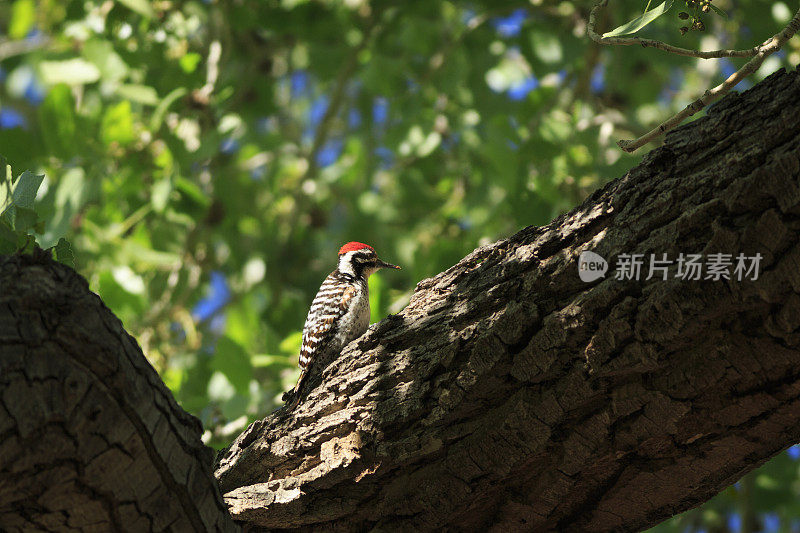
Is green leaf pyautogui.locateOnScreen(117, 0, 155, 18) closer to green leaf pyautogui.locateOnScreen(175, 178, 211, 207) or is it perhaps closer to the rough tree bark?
green leaf pyautogui.locateOnScreen(175, 178, 211, 207)

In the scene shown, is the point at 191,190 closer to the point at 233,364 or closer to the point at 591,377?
the point at 233,364

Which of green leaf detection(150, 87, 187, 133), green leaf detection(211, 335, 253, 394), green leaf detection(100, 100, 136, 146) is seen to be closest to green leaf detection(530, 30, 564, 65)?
green leaf detection(150, 87, 187, 133)

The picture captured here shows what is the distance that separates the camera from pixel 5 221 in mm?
2102

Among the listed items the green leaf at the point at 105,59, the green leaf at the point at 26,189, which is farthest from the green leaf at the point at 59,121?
the green leaf at the point at 26,189

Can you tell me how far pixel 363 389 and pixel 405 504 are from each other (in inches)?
14.7

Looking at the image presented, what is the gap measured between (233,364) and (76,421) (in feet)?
5.72

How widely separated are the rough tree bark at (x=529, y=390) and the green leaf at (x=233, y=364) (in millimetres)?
1232

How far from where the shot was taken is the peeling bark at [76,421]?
166 cm

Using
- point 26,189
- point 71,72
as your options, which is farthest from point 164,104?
point 26,189

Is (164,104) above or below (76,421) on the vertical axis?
above

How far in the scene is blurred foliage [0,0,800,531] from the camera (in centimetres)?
404

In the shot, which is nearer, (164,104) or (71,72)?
(164,104)

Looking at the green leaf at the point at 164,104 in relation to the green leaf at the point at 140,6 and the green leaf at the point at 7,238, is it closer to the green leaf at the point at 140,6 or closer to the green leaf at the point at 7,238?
the green leaf at the point at 140,6

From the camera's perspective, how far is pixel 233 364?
344cm
